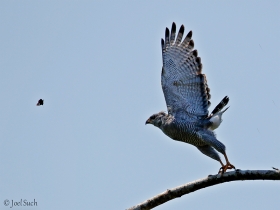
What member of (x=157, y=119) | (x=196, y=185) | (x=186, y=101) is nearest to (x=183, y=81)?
(x=186, y=101)

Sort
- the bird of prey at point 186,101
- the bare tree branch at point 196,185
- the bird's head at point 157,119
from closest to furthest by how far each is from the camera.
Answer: the bare tree branch at point 196,185
the bird of prey at point 186,101
the bird's head at point 157,119

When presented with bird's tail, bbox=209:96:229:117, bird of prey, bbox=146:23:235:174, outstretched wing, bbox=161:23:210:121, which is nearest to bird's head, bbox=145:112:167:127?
bird of prey, bbox=146:23:235:174

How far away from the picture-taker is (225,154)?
10383 mm

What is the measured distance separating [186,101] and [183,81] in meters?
0.44

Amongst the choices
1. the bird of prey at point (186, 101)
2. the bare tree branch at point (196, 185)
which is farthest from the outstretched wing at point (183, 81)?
the bare tree branch at point (196, 185)

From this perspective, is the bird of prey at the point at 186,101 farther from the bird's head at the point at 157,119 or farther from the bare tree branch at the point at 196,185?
the bare tree branch at the point at 196,185

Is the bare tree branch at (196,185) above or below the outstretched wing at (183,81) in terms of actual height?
below

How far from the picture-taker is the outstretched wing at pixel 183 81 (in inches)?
459

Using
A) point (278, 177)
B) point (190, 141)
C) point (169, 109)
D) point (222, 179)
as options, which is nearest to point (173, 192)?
point (222, 179)

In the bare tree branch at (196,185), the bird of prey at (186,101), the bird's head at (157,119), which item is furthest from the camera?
the bird's head at (157,119)

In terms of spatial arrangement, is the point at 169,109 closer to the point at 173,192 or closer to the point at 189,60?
the point at 189,60

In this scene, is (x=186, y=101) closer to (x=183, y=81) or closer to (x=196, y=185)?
(x=183, y=81)

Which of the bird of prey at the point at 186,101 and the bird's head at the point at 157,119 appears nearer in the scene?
the bird of prey at the point at 186,101

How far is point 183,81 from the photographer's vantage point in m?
11.9
